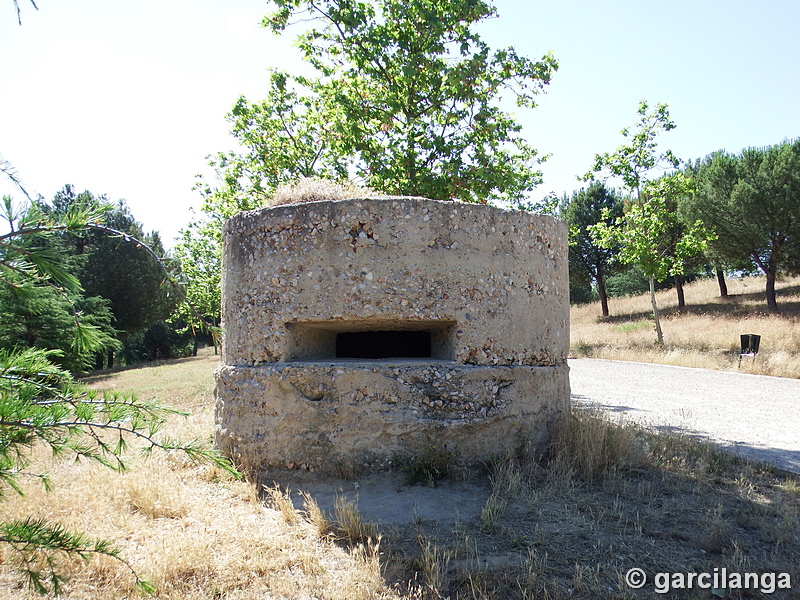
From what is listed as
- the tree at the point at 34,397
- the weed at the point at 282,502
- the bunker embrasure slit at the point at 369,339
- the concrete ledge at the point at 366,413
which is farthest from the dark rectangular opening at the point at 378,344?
the tree at the point at 34,397

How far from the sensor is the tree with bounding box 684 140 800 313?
66.5 ft

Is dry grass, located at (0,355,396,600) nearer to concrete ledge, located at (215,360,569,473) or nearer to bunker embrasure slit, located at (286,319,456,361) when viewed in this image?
concrete ledge, located at (215,360,569,473)

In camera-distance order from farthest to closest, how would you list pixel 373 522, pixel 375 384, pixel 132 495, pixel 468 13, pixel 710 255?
pixel 710 255, pixel 468 13, pixel 375 384, pixel 132 495, pixel 373 522

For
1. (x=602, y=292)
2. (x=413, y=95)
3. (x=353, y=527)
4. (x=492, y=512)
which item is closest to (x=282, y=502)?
(x=353, y=527)

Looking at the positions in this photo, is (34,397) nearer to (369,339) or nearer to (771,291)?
(369,339)

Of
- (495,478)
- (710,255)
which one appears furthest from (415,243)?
(710,255)

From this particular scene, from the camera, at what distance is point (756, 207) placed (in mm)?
20609

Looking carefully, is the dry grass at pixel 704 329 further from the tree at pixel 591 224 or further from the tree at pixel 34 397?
the tree at pixel 34 397

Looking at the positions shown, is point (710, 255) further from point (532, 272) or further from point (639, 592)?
point (639, 592)

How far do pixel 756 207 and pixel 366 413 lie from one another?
21542 millimetres

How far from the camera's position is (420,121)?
9.84 metres

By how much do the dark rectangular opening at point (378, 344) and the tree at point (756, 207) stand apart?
1840 cm

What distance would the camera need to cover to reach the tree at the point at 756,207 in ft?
66.5

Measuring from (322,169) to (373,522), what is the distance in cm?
875
